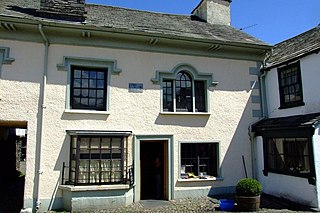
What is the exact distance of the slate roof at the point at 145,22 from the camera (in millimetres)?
10016

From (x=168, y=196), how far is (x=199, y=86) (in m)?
4.54

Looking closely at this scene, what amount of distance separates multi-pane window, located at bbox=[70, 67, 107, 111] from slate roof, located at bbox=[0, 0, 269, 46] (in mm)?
1658

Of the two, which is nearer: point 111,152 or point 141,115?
point 111,152

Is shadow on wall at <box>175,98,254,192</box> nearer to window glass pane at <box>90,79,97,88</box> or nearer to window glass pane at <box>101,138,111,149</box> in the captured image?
window glass pane at <box>101,138,111,149</box>

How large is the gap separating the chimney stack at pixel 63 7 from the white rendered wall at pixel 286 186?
8.79m

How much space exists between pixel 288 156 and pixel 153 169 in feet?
17.3

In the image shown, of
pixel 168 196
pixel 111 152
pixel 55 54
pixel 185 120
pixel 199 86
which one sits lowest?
pixel 168 196

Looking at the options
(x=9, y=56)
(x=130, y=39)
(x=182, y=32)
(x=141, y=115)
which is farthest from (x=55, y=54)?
(x=182, y=32)

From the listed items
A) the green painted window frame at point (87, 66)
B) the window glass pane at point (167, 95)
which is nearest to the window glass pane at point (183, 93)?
the window glass pane at point (167, 95)

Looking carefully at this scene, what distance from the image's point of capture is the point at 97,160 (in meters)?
9.27

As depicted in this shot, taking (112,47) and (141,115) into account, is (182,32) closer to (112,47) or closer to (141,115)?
(112,47)

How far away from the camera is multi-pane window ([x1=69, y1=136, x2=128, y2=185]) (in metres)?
9.05

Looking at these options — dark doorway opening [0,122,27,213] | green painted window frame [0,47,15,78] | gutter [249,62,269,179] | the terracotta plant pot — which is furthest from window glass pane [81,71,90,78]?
gutter [249,62,269,179]

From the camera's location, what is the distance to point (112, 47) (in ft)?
33.7
